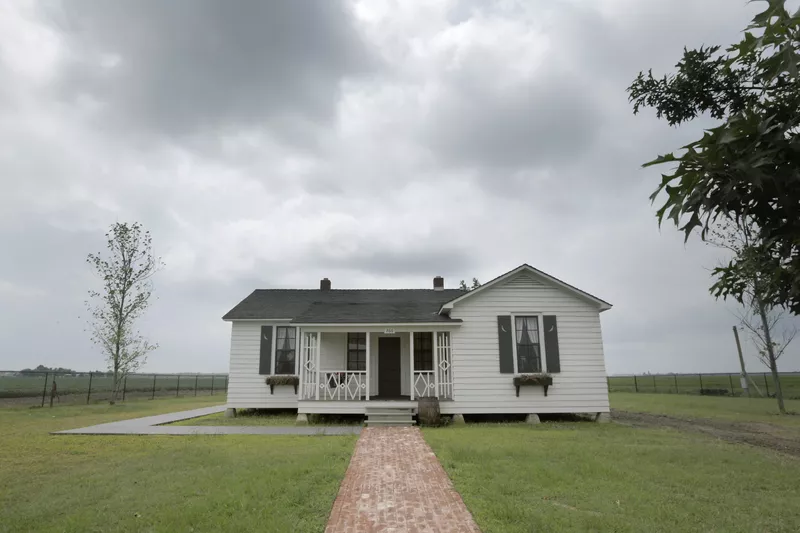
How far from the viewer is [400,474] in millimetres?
6793

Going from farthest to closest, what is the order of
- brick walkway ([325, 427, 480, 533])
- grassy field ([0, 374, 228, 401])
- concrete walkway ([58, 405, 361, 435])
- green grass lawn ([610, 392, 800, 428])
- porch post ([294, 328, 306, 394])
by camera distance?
grassy field ([0, 374, 228, 401])
green grass lawn ([610, 392, 800, 428])
porch post ([294, 328, 306, 394])
concrete walkway ([58, 405, 361, 435])
brick walkway ([325, 427, 480, 533])

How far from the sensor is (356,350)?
15.4 meters

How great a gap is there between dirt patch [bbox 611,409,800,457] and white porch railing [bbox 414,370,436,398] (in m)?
6.07

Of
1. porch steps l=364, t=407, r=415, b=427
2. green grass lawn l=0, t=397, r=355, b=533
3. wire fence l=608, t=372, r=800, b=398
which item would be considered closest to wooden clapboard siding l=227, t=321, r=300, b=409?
porch steps l=364, t=407, r=415, b=427

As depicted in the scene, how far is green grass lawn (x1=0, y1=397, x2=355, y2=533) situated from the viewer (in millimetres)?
4703

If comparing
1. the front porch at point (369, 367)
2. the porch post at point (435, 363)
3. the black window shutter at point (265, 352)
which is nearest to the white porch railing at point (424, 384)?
the front porch at point (369, 367)

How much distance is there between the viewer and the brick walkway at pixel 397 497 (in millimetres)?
4578

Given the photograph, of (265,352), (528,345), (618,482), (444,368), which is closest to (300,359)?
(265,352)

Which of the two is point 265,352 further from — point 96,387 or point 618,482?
point 96,387

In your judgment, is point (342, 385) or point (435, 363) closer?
point (435, 363)

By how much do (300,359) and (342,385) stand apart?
1987mm

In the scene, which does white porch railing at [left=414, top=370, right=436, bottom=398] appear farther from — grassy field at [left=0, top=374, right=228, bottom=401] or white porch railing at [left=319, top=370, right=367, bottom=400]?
grassy field at [left=0, top=374, right=228, bottom=401]

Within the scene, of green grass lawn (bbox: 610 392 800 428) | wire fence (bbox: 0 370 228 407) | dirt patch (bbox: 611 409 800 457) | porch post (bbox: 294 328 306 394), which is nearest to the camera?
dirt patch (bbox: 611 409 800 457)

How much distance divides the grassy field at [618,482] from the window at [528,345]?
276cm
